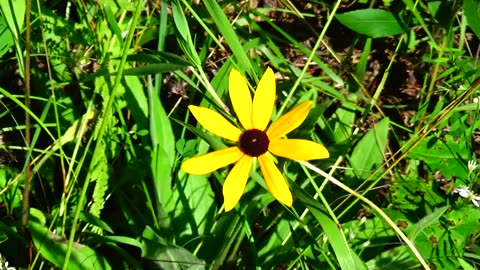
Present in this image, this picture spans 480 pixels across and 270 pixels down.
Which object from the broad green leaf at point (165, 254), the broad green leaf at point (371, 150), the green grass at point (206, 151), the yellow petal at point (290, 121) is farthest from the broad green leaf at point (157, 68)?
the broad green leaf at point (371, 150)

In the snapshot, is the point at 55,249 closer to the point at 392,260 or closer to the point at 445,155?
the point at 392,260

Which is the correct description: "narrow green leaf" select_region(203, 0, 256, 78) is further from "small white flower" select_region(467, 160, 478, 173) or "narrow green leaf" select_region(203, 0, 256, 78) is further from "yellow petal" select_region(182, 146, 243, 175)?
"small white flower" select_region(467, 160, 478, 173)

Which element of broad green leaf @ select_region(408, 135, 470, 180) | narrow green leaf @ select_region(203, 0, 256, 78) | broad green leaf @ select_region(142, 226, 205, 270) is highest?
narrow green leaf @ select_region(203, 0, 256, 78)

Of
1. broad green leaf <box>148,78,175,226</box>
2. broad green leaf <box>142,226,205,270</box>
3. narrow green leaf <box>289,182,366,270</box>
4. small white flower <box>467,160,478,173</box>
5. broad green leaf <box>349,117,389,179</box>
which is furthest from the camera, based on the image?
broad green leaf <box>349,117,389,179</box>

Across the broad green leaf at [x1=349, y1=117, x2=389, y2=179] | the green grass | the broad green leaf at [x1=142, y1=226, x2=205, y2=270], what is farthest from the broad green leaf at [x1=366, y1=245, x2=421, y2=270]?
the broad green leaf at [x1=142, y1=226, x2=205, y2=270]

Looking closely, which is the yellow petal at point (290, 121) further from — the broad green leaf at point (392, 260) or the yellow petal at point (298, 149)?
the broad green leaf at point (392, 260)

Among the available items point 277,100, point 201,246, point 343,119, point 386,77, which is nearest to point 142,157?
point 201,246

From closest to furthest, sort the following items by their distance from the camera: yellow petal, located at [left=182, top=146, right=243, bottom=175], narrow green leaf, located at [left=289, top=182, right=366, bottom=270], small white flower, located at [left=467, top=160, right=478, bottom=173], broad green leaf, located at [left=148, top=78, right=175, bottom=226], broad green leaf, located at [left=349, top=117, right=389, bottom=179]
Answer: yellow petal, located at [left=182, top=146, right=243, bottom=175] < narrow green leaf, located at [left=289, top=182, right=366, bottom=270] < broad green leaf, located at [left=148, top=78, right=175, bottom=226] < small white flower, located at [left=467, top=160, right=478, bottom=173] < broad green leaf, located at [left=349, top=117, right=389, bottom=179]
